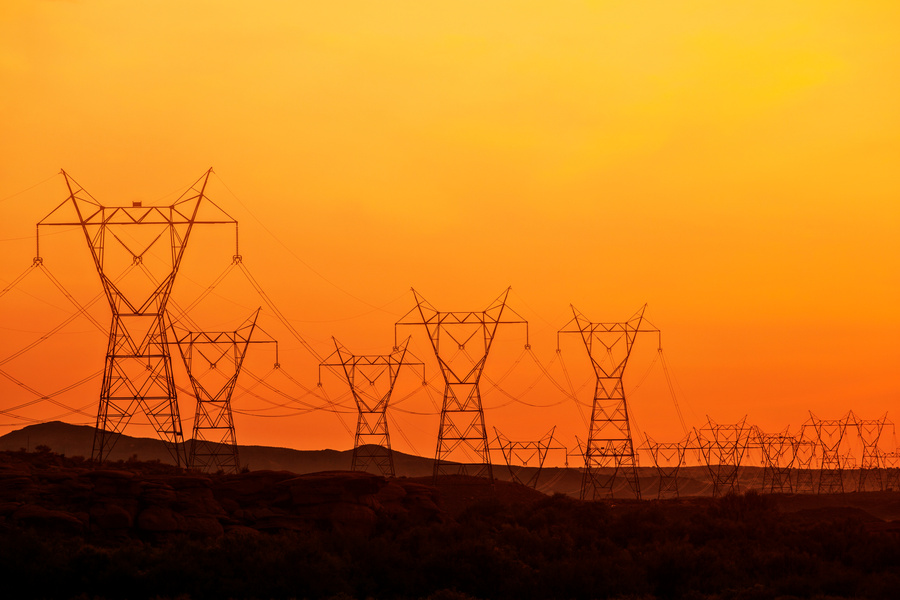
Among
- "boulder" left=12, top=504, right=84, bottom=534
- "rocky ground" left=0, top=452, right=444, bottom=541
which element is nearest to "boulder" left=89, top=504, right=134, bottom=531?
"rocky ground" left=0, top=452, right=444, bottom=541

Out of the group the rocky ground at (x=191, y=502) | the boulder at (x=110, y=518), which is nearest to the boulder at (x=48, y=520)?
the rocky ground at (x=191, y=502)

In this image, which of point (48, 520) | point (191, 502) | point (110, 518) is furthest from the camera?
point (191, 502)

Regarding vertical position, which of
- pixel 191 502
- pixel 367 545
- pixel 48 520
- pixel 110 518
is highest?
pixel 191 502

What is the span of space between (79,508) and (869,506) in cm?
8745

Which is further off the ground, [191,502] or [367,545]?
[191,502]

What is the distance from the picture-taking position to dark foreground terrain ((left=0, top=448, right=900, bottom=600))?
5406 centimetres

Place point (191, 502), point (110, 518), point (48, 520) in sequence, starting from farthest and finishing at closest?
point (191, 502) < point (110, 518) < point (48, 520)

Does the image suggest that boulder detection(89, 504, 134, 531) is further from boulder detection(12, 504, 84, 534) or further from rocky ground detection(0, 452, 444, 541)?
boulder detection(12, 504, 84, 534)

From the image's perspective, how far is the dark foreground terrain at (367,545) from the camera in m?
54.1

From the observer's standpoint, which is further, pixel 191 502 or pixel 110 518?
pixel 191 502

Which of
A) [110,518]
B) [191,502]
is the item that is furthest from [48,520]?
[191,502]

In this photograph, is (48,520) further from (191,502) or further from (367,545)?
(367,545)

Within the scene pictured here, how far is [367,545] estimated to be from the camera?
6062 centimetres

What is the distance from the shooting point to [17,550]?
A: 54.2 meters
